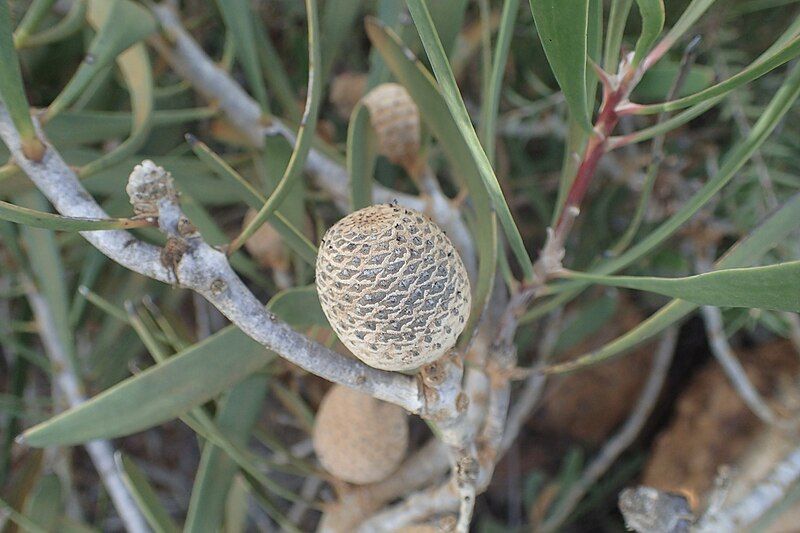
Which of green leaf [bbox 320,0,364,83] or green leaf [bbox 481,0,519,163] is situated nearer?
green leaf [bbox 481,0,519,163]

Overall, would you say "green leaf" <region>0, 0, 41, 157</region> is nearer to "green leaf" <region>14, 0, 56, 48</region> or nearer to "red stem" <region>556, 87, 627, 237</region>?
"green leaf" <region>14, 0, 56, 48</region>

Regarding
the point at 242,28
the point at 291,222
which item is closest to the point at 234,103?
the point at 242,28

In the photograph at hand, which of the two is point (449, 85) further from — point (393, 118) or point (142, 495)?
point (142, 495)

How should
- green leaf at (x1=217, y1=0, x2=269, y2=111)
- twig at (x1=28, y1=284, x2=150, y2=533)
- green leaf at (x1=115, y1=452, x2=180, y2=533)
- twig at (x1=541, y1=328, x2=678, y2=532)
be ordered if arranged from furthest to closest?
twig at (x1=541, y1=328, x2=678, y2=532), twig at (x1=28, y1=284, x2=150, y2=533), green leaf at (x1=217, y1=0, x2=269, y2=111), green leaf at (x1=115, y1=452, x2=180, y2=533)

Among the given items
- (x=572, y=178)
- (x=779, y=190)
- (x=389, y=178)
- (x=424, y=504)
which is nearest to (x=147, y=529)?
(x=424, y=504)

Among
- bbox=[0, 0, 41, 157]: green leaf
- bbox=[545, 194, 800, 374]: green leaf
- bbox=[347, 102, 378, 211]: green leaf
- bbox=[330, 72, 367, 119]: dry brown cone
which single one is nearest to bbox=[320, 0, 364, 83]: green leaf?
bbox=[330, 72, 367, 119]: dry brown cone

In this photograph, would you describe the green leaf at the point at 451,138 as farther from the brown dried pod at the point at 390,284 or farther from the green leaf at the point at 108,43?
the green leaf at the point at 108,43
